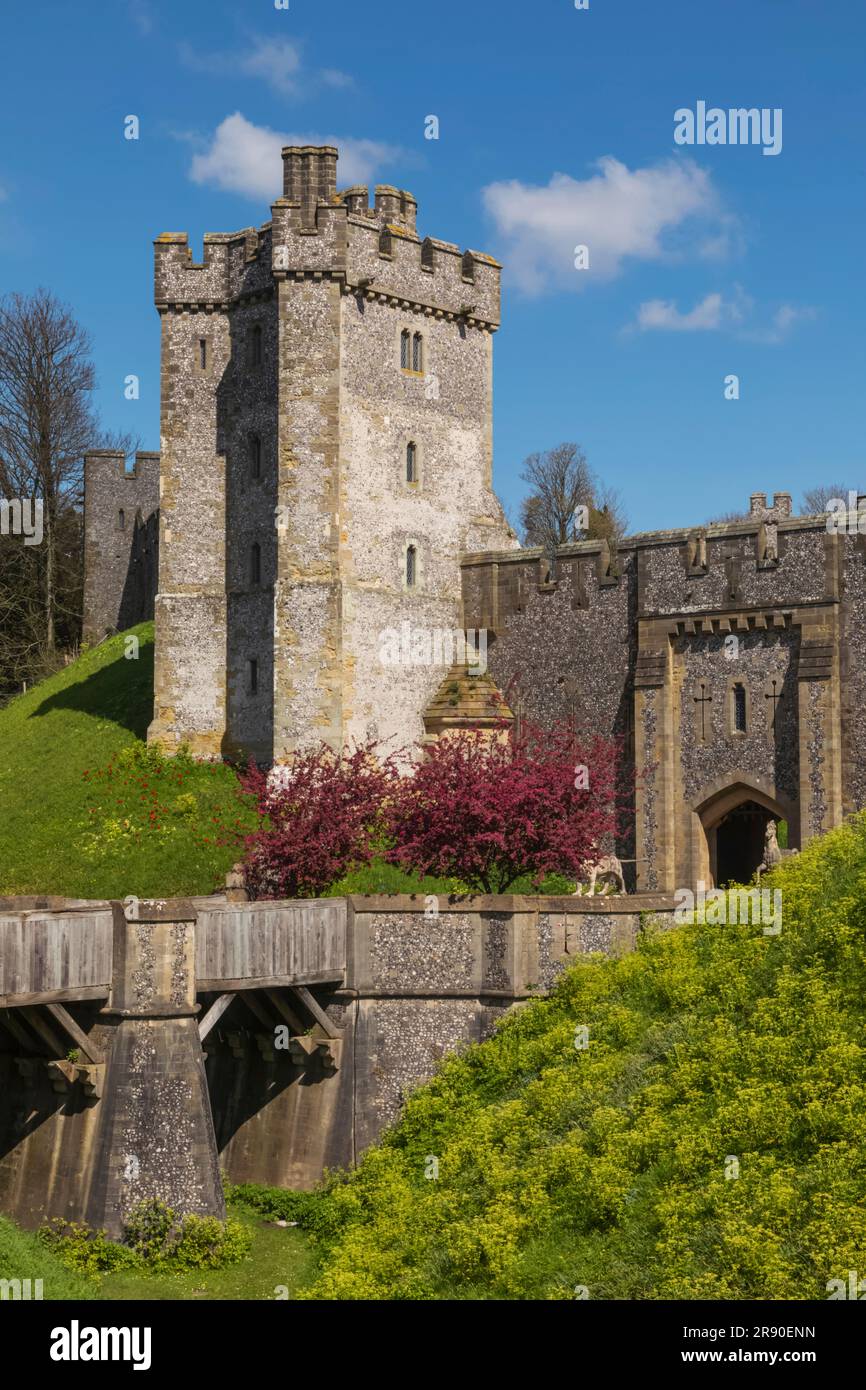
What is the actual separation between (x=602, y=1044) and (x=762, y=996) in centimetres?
267

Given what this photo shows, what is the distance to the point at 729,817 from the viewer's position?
132 feet

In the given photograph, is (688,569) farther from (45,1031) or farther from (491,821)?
(45,1031)

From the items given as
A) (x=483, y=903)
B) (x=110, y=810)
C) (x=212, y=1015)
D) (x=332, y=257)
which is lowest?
(x=212, y=1015)

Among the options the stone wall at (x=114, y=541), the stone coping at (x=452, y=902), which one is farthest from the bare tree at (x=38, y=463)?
the stone coping at (x=452, y=902)

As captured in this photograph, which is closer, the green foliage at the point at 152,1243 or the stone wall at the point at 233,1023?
the green foliage at the point at 152,1243

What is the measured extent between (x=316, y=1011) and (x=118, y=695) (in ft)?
63.9

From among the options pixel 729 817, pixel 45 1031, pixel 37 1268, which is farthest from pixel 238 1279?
pixel 729 817

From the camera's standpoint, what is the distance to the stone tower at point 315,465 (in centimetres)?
3772

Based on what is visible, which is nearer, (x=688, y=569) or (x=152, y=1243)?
(x=152, y=1243)

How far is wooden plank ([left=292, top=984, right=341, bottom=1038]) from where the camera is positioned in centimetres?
2761

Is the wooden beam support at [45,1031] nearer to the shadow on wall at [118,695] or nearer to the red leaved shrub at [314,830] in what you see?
the red leaved shrub at [314,830]

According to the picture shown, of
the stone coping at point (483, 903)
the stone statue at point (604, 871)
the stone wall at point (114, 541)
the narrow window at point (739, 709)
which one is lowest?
the stone coping at point (483, 903)

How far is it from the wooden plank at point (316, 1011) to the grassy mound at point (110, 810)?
21.0ft
